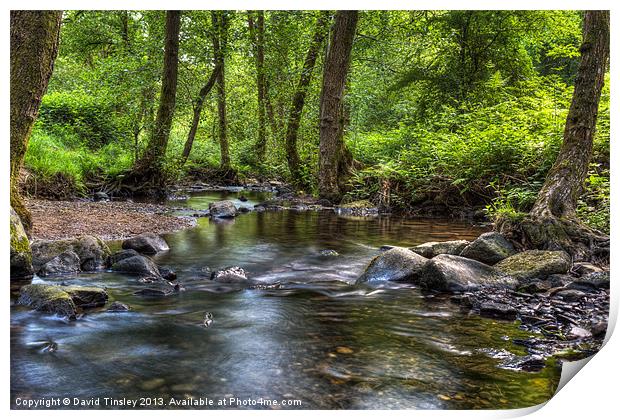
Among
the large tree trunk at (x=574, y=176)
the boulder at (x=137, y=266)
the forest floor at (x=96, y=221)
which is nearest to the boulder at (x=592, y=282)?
the large tree trunk at (x=574, y=176)

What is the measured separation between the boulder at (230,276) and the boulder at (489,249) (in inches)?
96.7

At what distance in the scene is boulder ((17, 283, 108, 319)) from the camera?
11.6 ft

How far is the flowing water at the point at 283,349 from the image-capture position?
2479 mm

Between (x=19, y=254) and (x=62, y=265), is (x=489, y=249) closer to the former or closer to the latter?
(x=62, y=265)


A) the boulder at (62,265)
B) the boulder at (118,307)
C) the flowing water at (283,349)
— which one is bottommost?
the flowing water at (283,349)

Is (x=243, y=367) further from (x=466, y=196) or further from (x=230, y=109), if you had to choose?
(x=230, y=109)

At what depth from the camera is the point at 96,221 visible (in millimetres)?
7641

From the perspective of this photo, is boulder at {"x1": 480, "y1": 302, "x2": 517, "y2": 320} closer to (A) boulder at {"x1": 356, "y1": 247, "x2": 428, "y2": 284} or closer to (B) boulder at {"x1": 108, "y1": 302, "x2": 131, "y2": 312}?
(A) boulder at {"x1": 356, "y1": 247, "x2": 428, "y2": 284}

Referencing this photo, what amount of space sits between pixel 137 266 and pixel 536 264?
3844 mm

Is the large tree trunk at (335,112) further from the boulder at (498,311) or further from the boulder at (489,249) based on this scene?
the boulder at (498,311)

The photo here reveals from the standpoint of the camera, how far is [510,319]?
372 cm

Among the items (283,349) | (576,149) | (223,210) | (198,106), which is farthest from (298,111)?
(283,349)

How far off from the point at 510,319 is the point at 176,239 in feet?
15.5
